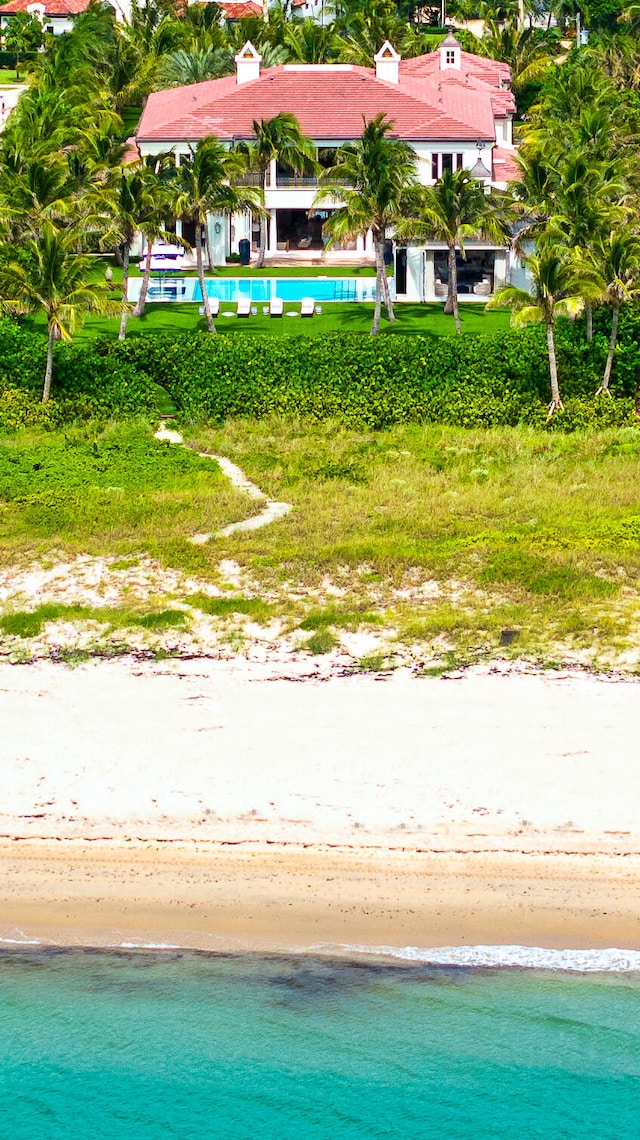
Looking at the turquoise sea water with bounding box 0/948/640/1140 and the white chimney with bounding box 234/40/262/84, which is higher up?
the white chimney with bounding box 234/40/262/84

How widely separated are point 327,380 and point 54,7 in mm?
82219

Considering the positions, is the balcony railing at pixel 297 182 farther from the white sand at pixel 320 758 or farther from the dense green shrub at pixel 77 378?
the white sand at pixel 320 758

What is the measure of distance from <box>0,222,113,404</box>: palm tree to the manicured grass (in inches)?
271

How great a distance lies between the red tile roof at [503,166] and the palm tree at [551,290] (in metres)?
19.1

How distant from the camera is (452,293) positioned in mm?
51062

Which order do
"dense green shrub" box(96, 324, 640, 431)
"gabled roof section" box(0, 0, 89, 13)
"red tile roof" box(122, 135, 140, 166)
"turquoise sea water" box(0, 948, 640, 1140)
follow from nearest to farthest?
1. "turquoise sea water" box(0, 948, 640, 1140)
2. "dense green shrub" box(96, 324, 640, 431)
3. "red tile roof" box(122, 135, 140, 166)
4. "gabled roof section" box(0, 0, 89, 13)

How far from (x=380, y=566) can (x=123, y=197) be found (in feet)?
67.1

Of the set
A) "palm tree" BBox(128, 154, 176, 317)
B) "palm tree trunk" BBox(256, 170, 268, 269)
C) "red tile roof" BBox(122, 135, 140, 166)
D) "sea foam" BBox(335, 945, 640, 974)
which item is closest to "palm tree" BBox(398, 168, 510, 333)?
"palm tree" BBox(128, 154, 176, 317)

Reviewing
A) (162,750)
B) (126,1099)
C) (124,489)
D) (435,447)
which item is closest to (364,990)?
(126,1099)

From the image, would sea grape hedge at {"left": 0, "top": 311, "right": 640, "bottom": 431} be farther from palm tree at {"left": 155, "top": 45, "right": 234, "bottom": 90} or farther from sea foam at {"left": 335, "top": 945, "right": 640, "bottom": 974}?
palm tree at {"left": 155, "top": 45, "right": 234, "bottom": 90}

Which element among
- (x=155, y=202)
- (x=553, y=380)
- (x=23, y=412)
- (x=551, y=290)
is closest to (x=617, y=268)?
(x=551, y=290)

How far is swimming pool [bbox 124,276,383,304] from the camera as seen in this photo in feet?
180

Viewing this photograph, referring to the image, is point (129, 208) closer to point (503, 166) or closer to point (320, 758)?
point (503, 166)

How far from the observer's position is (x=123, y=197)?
47.0 m
